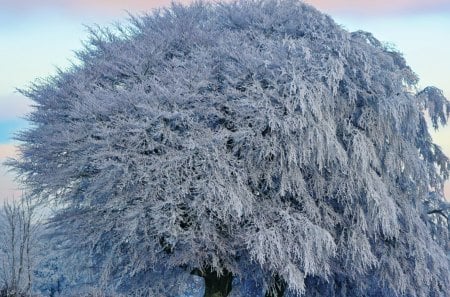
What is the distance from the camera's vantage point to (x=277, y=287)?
15.4 metres

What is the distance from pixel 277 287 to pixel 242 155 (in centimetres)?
407

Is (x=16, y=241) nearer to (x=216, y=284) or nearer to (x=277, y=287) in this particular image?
(x=216, y=284)

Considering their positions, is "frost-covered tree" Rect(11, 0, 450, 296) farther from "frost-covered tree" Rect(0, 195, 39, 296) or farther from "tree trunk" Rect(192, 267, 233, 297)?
"frost-covered tree" Rect(0, 195, 39, 296)

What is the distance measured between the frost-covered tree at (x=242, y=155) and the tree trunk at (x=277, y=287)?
61mm

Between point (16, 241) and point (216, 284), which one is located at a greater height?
point (16, 241)

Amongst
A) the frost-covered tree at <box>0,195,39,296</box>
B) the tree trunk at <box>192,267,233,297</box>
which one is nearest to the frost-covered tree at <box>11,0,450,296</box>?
the tree trunk at <box>192,267,233,297</box>

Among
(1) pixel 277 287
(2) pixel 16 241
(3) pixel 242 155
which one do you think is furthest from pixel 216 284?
(2) pixel 16 241

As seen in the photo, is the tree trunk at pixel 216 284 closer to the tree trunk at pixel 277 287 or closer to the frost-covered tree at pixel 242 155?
the frost-covered tree at pixel 242 155

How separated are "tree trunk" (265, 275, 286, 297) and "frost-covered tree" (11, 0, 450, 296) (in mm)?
61

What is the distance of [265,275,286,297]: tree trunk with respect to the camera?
563 inches

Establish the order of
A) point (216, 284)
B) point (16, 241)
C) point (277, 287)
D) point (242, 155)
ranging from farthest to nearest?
point (16, 241), point (277, 287), point (216, 284), point (242, 155)

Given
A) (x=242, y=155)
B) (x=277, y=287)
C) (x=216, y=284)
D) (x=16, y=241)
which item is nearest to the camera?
(x=242, y=155)

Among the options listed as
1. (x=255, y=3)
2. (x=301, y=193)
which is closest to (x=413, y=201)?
(x=301, y=193)

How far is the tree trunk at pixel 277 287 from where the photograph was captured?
1429 centimetres
